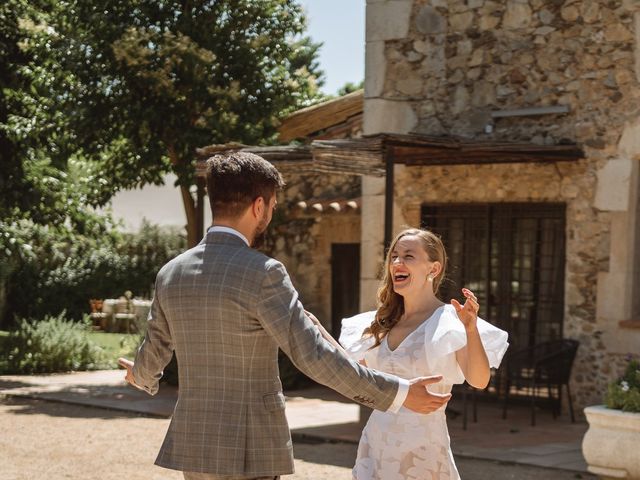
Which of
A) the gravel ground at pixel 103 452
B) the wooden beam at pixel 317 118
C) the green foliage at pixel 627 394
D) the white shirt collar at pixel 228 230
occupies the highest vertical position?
the wooden beam at pixel 317 118

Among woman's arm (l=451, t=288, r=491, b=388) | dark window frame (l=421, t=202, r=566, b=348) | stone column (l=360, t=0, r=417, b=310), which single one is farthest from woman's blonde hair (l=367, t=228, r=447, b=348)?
stone column (l=360, t=0, r=417, b=310)

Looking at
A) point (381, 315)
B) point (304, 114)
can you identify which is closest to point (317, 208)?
point (304, 114)

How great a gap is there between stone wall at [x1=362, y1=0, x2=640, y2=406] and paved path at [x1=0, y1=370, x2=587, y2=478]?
935mm

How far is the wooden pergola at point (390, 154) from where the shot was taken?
9547 mm

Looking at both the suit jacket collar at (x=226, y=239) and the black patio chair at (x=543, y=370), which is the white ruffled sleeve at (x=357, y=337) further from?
the black patio chair at (x=543, y=370)

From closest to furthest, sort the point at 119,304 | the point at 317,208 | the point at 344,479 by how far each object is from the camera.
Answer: the point at 344,479
the point at 317,208
the point at 119,304

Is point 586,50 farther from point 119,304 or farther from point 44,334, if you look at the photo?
point 119,304

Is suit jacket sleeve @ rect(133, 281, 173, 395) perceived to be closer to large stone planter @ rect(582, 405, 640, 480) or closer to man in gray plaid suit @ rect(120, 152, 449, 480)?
man in gray plaid suit @ rect(120, 152, 449, 480)

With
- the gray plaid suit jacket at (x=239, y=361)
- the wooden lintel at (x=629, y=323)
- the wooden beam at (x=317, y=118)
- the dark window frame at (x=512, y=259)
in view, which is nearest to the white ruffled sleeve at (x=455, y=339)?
the gray plaid suit jacket at (x=239, y=361)

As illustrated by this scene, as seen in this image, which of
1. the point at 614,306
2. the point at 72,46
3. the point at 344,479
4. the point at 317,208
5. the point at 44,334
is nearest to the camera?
the point at 344,479

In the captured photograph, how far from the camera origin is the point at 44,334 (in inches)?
611

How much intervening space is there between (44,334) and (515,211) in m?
7.32

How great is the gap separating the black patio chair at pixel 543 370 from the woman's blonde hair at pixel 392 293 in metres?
5.84

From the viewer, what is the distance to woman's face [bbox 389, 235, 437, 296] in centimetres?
442
